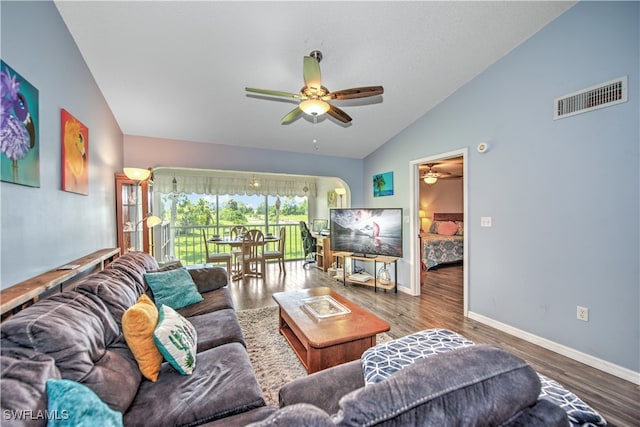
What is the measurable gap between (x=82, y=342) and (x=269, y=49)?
2534 mm

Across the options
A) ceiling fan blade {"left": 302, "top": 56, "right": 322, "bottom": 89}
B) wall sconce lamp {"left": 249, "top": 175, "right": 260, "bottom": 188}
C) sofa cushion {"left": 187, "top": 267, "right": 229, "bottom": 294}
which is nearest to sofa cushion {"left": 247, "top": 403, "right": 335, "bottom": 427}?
ceiling fan blade {"left": 302, "top": 56, "right": 322, "bottom": 89}

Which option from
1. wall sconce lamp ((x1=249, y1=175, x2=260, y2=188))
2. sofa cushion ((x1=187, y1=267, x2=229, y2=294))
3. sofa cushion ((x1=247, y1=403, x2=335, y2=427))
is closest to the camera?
sofa cushion ((x1=247, y1=403, x2=335, y2=427))

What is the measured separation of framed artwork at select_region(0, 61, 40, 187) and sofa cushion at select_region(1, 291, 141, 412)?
72 cm

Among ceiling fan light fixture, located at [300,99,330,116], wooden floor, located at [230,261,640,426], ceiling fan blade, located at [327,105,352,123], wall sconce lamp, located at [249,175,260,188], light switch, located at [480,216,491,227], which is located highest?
ceiling fan blade, located at [327,105,352,123]

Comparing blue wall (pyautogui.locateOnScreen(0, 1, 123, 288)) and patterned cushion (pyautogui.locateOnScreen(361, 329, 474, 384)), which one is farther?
blue wall (pyautogui.locateOnScreen(0, 1, 123, 288))

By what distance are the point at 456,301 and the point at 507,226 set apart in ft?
4.57

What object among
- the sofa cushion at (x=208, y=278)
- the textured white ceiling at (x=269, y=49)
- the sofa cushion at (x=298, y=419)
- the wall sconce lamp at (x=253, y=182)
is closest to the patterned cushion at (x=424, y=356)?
the sofa cushion at (x=298, y=419)

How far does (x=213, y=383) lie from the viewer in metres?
1.24

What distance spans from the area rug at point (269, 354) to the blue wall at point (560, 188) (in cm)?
153

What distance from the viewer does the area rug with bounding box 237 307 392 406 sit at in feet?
6.14

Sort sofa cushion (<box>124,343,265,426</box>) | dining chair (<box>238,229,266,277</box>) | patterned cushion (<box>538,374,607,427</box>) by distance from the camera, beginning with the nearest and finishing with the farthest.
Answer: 1. patterned cushion (<box>538,374,607,427</box>)
2. sofa cushion (<box>124,343,265,426</box>)
3. dining chair (<box>238,229,266,277</box>)

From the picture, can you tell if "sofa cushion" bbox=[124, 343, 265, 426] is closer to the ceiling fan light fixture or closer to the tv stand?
the ceiling fan light fixture

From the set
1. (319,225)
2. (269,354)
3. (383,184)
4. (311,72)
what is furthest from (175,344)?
(319,225)

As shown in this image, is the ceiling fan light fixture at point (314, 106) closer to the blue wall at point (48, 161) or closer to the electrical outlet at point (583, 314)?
the blue wall at point (48, 161)
